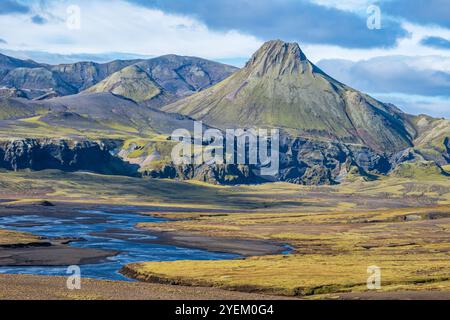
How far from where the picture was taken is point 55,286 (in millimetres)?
97938

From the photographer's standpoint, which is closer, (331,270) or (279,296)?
(279,296)
